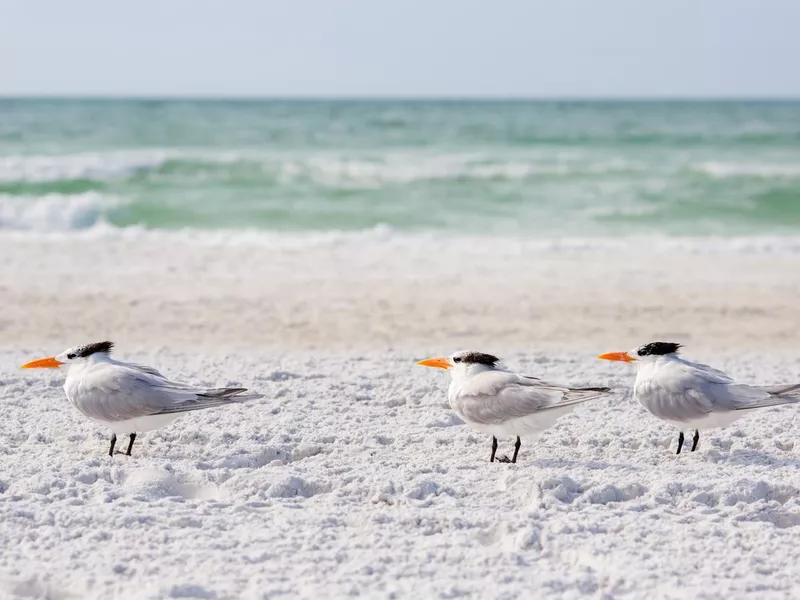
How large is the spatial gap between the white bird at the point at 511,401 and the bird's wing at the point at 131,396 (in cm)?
86

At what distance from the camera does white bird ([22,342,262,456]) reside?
362 centimetres

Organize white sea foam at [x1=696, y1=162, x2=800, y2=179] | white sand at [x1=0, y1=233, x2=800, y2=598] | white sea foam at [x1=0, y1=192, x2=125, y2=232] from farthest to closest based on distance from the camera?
white sea foam at [x1=696, y1=162, x2=800, y2=179], white sea foam at [x1=0, y1=192, x2=125, y2=232], white sand at [x1=0, y1=233, x2=800, y2=598]

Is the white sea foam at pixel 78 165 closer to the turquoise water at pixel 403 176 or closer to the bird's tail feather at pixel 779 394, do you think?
the turquoise water at pixel 403 176

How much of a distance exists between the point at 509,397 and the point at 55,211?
12.2 metres

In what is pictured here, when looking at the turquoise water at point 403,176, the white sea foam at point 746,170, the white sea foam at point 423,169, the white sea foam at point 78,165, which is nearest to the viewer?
the turquoise water at point 403,176

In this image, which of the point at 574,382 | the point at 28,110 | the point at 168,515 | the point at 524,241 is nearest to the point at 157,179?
the point at 524,241

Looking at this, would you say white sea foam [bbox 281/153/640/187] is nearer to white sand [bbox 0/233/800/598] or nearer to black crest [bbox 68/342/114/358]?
white sand [bbox 0/233/800/598]

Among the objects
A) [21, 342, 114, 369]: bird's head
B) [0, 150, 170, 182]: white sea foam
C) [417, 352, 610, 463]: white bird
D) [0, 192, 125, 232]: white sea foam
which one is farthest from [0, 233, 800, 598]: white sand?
[0, 150, 170, 182]: white sea foam

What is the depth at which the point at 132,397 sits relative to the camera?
11.9 feet

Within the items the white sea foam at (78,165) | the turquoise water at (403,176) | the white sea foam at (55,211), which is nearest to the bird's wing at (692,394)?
the turquoise water at (403,176)

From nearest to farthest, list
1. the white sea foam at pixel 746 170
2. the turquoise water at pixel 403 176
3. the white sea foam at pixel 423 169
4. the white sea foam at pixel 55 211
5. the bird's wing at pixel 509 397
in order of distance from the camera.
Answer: the bird's wing at pixel 509 397, the white sea foam at pixel 55 211, the turquoise water at pixel 403 176, the white sea foam at pixel 423 169, the white sea foam at pixel 746 170

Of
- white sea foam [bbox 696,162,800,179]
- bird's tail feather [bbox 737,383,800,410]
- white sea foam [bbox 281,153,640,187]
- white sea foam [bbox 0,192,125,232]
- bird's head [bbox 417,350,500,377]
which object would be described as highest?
white sea foam [bbox 696,162,800,179]

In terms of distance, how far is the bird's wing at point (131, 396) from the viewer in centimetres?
362

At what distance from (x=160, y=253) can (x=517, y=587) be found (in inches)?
318
